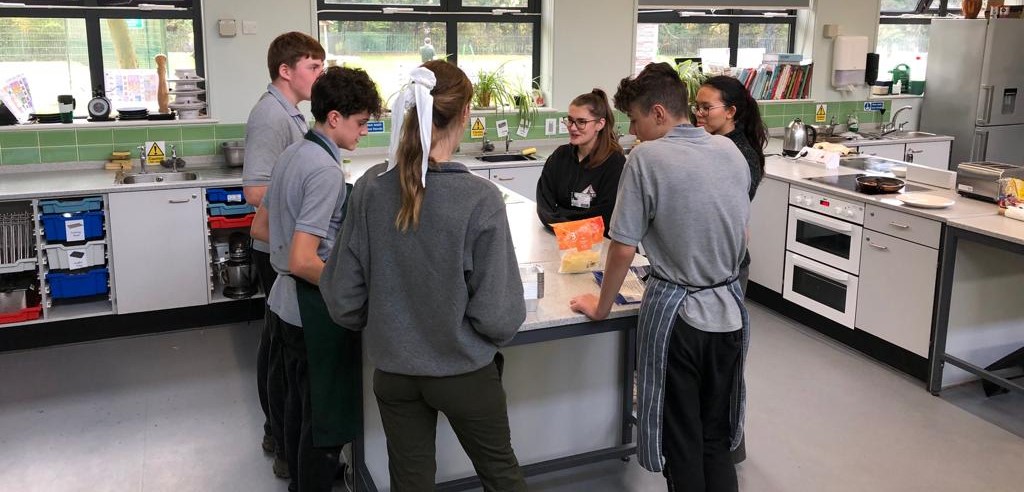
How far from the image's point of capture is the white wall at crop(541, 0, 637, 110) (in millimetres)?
6461

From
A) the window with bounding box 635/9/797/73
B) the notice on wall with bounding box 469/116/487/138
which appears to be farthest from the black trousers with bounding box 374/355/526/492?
the window with bounding box 635/9/797/73

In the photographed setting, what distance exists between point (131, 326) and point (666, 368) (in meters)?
3.63

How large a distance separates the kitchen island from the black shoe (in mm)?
3076

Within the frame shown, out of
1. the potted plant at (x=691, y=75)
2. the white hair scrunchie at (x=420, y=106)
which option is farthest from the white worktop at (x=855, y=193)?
the white hair scrunchie at (x=420, y=106)

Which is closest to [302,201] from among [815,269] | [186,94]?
[186,94]

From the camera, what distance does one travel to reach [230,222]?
203 inches

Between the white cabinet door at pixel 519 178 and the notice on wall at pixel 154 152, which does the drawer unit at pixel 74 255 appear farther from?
the white cabinet door at pixel 519 178

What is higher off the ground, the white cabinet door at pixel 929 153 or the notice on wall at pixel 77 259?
the white cabinet door at pixel 929 153

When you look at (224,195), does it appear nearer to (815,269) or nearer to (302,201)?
(302,201)

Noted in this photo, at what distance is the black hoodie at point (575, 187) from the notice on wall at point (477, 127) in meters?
2.41

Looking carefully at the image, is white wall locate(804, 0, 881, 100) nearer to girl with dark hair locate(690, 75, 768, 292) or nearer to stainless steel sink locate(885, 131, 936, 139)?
stainless steel sink locate(885, 131, 936, 139)

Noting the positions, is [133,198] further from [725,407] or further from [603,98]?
[725,407]

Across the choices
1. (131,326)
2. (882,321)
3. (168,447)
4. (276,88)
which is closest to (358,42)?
(131,326)

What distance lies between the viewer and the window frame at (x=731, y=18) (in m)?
7.01
